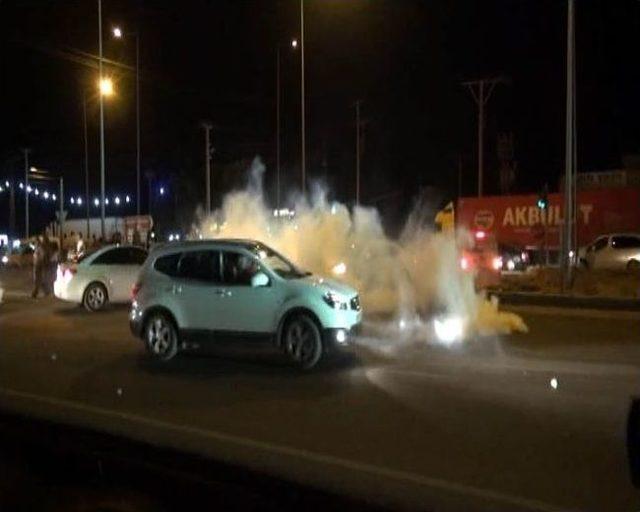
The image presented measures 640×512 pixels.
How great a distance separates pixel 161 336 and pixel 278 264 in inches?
78.0

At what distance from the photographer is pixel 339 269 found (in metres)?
26.2

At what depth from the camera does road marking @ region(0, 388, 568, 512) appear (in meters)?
7.36

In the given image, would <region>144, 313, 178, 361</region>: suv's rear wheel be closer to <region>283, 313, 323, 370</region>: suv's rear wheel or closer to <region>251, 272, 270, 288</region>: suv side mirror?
<region>251, 272, 270, 288</region>: suv side mirror

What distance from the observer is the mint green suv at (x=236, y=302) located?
13680 millimetres

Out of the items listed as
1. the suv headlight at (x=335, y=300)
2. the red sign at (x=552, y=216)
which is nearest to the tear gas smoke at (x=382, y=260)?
the suv headlight at (x=335, y=300)

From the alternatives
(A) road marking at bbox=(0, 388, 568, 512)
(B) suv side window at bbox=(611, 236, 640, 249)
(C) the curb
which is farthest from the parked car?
(A) road marking at bbox=(0, 388, 568, 512)

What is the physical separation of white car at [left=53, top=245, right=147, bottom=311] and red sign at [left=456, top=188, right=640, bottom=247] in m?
19.5

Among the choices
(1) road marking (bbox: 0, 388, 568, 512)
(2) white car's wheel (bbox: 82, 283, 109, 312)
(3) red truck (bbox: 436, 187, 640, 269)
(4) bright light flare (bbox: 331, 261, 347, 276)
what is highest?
(3) red truck (bbox: 436, 187, 640, 269)

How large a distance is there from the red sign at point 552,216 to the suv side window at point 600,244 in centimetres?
254

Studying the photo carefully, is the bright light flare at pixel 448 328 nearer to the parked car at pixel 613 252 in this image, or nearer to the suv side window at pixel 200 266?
the suv side window at pixel 200 266

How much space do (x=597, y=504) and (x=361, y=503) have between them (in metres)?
1.70

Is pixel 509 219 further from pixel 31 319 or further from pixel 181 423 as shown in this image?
pixel 181 423

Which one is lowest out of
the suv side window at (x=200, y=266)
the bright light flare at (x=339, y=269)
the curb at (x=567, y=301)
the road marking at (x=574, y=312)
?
the road marking at (x=574, y=312)

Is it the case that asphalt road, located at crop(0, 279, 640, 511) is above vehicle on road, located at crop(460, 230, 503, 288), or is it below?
below
